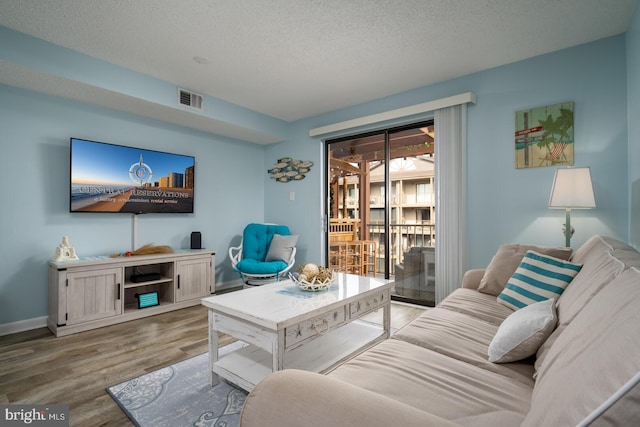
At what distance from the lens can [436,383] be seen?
109 cm

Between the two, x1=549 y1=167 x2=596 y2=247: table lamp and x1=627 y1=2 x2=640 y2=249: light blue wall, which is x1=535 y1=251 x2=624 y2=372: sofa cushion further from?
x1=627 y1=2 x2=640 y2=249: light blue wall

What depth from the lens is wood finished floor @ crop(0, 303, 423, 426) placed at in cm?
178

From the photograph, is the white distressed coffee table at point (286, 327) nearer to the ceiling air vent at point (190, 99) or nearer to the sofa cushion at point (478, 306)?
the sofa cushion at point (478, 306)

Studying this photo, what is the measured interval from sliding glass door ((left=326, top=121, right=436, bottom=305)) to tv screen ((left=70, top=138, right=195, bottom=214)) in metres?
1.97

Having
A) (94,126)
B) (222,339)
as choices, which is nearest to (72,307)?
(222,339)

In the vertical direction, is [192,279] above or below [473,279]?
below

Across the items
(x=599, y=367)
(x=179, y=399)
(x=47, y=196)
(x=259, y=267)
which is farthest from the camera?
(x=259, y=267)

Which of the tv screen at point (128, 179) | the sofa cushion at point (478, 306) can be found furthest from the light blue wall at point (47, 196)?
the sofa cushion at point (478, 306)

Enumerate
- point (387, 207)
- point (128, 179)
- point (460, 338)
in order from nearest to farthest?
1. point (460, 338)
2. point (128, 179)
3. point (387, 207)

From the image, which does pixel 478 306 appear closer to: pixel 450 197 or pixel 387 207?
pixel 450 197

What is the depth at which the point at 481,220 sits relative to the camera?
312 cm

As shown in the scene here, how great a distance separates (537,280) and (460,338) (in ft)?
2.37

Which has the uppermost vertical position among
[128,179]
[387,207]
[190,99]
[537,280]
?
[190,99]

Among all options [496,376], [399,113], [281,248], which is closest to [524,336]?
[496,376]
